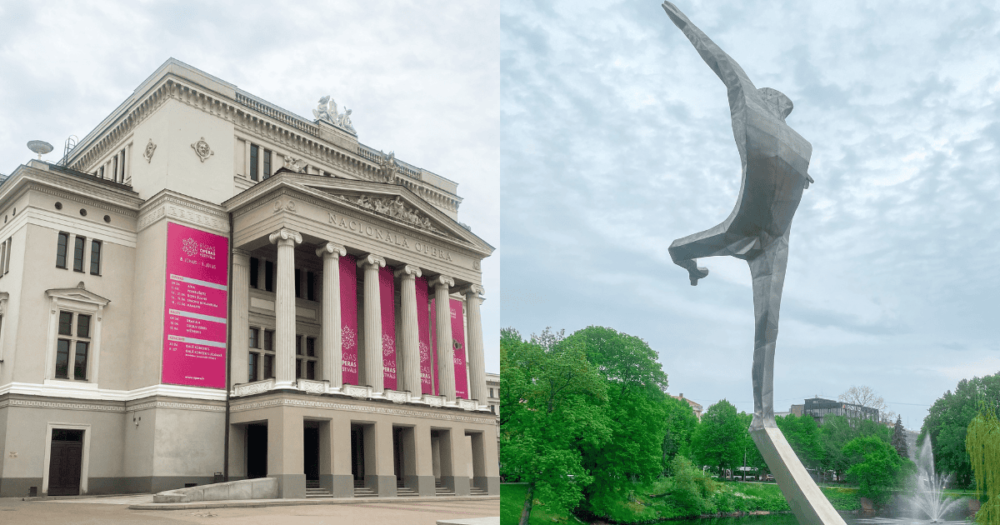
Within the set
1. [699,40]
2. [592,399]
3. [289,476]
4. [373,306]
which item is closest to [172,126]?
[373,306]

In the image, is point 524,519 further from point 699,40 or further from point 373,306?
point 699,40

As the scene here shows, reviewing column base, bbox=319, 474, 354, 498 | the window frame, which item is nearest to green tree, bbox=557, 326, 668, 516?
column base, bbox=319, 474, 354, 498

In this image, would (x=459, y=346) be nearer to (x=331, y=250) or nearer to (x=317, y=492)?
(x=331, y=250)

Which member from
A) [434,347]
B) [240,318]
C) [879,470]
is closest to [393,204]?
[434,347]

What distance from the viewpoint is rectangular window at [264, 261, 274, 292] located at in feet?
139

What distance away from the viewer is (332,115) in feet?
163

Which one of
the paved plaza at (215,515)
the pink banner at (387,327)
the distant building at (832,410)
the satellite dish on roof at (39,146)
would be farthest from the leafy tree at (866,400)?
the satellite dish on roof at (39,146)

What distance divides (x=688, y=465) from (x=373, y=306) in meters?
18.0

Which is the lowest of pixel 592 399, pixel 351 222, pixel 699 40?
pixel 592 399

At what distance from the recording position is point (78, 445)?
36000 mm

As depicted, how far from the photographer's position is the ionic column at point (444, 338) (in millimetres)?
44125

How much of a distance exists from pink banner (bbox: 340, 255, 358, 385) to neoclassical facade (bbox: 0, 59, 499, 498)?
0.34ft

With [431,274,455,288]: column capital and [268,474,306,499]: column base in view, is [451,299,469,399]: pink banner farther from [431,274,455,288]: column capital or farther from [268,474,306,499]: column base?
[268,474,306,499]: column base

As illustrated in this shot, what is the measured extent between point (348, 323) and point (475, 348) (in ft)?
32.8
